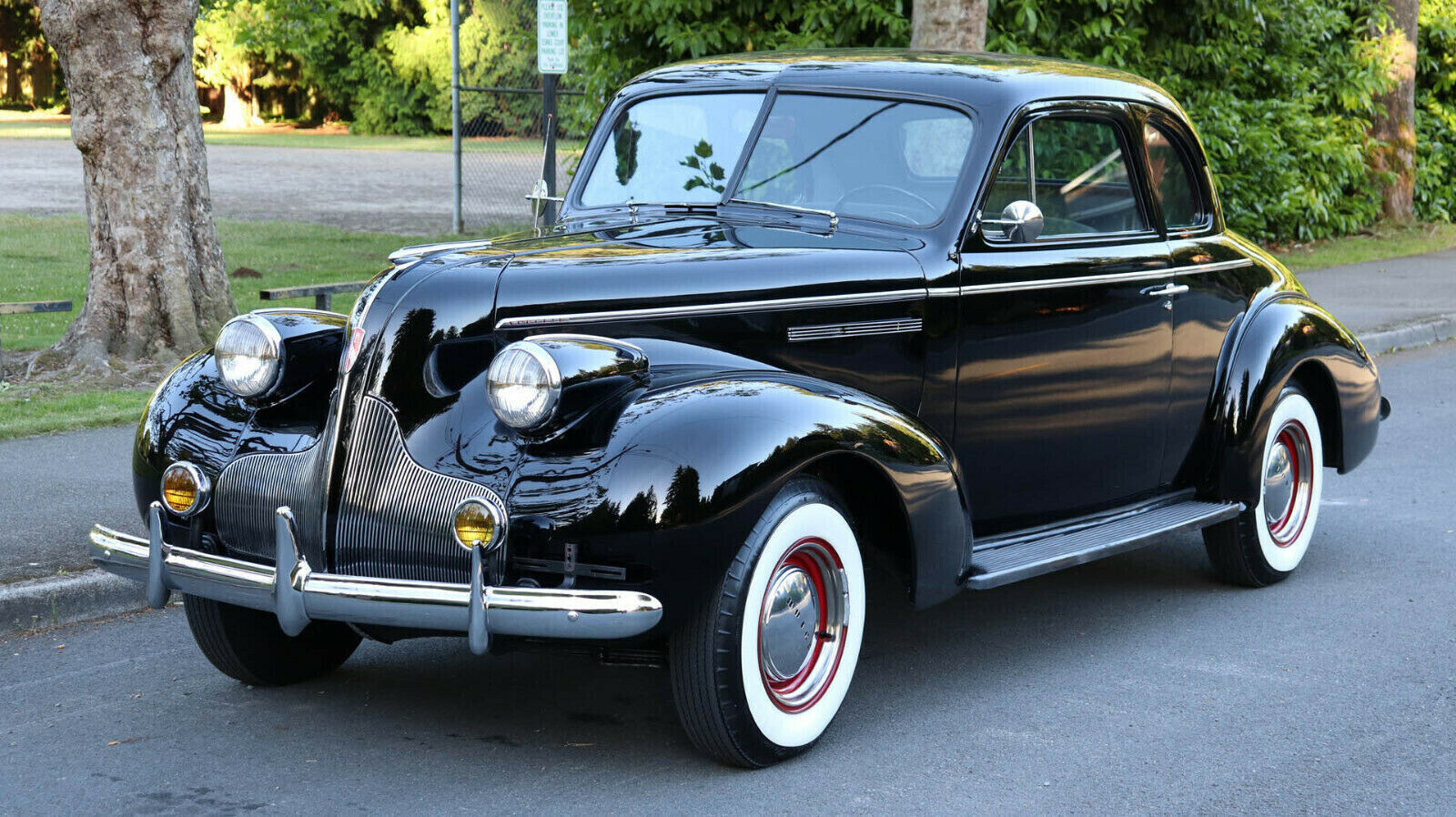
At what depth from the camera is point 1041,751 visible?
4.06 meters

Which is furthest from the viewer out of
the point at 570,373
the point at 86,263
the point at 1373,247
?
the point at 1373,247

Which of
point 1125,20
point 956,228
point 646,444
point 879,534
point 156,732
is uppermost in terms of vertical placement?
point 1125,20

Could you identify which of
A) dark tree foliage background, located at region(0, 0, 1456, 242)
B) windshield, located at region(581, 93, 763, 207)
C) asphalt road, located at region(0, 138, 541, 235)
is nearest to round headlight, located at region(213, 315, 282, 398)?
windshield, located at region(581, 93, 763, 207)

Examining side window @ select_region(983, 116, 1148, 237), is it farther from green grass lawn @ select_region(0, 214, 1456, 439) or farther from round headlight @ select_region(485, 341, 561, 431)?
green grass lawn @ select_region(0, 214, 1456, 439)

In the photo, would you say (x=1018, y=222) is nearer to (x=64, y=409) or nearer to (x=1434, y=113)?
(x=64, y=409)

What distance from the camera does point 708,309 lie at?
4.08 meters

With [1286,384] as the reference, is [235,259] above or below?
below

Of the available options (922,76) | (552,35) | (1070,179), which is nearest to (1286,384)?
(1070,179)

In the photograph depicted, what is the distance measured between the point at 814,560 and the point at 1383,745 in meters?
1.59

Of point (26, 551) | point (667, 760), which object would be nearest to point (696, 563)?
point (667, 760)

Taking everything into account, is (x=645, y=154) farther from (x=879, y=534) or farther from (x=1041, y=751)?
(x=1041, y=751)

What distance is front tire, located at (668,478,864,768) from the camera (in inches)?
146

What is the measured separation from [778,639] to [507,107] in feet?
51.8

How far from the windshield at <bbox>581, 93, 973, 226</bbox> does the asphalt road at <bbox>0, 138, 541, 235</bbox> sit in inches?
511
